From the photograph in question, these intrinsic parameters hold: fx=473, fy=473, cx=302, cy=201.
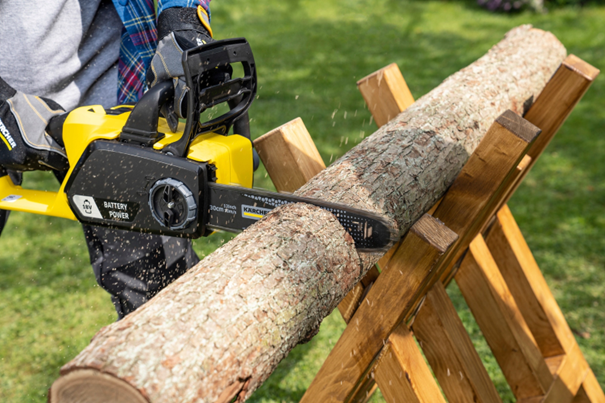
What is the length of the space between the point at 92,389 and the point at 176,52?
3.73 feet

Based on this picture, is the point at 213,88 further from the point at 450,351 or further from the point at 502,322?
the point at 502,322

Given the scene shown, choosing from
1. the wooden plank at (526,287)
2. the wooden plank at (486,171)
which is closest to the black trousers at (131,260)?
the wooden plank at (486,171)

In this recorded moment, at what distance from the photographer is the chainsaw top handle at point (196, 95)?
148cm

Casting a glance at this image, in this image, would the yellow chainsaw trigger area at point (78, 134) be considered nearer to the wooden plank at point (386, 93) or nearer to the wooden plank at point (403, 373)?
the wooden plank at point (386, 93)

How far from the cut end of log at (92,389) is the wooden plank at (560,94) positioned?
6.21 ft

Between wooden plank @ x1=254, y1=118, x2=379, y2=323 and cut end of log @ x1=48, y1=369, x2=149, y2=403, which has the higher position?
wooden plank @ x1=254, y1=118, x2=379, y2=323

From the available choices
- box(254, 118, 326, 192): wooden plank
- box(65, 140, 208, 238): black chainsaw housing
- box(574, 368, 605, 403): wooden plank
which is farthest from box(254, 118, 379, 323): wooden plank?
box(574, 368, 605, 403): wooden plank

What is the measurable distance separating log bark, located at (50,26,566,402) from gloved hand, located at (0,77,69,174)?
1.10m

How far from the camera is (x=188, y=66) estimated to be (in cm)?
143

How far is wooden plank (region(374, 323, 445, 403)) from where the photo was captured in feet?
4.57

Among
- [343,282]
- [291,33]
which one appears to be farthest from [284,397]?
[291,33]

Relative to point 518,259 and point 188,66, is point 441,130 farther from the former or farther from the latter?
point 518,259

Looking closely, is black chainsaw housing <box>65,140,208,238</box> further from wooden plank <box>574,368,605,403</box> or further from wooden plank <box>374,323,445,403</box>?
wooden plank <box>574,368,605,403</box>

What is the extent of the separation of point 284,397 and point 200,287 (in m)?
1.70
